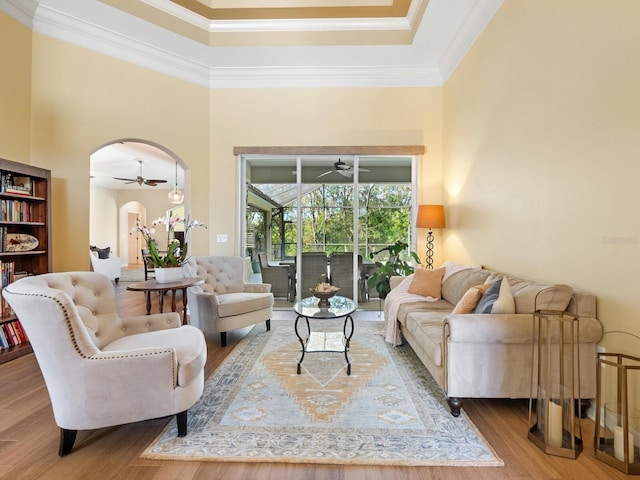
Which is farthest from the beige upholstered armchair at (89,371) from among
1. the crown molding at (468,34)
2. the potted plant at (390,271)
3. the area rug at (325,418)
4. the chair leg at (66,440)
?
the crown molding at (468,34)

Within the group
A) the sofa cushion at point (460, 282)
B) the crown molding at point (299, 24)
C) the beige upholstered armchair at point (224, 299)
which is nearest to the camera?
the sofa cushion at point (460, 282)

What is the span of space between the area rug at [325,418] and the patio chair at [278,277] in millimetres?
2145

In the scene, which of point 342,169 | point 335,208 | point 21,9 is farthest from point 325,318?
point 21,9

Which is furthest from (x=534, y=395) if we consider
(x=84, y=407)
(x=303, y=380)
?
(x=84, y=407)

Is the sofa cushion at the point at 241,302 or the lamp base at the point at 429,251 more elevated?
the lamp base at the point at 429,251

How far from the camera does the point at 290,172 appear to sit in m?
5.13

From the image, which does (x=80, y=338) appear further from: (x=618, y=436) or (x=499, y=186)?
(x=499, y=186)

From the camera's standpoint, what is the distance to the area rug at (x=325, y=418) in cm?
174

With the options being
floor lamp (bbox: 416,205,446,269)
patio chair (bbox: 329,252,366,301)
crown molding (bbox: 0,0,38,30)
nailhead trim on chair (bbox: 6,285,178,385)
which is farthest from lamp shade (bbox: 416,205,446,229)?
crown molding (bbox: 0,0,38,30)

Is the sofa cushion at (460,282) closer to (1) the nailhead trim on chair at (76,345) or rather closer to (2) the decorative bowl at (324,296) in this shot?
(2) the decorative bowl at (324,296)

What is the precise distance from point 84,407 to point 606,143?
348cm

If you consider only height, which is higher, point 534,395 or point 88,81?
→ point 88,81

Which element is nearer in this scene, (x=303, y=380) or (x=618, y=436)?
(x=618, y=436)

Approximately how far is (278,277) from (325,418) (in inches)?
128
